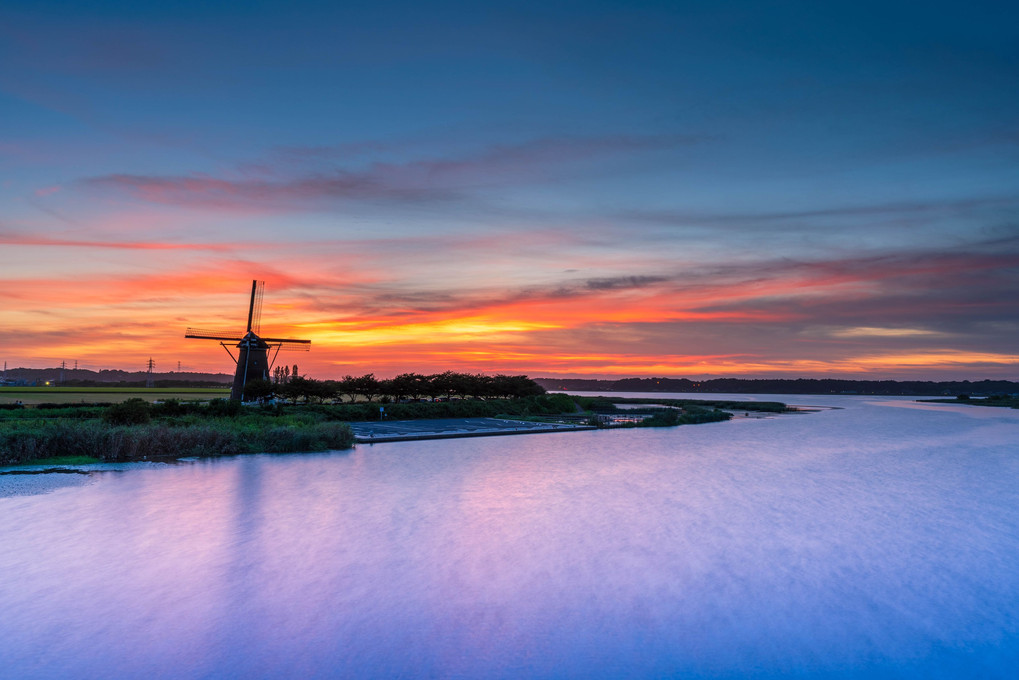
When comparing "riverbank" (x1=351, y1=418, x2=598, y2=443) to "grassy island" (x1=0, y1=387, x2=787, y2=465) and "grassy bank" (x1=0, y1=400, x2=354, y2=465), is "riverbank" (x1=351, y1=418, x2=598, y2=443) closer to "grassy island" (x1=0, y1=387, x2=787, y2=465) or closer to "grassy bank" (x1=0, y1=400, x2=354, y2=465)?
"grassy island" (x1=0, y1=387, x2=787, y2=465)

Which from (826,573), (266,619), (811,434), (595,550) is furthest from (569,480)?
(811,434)

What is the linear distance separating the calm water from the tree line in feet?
72.8

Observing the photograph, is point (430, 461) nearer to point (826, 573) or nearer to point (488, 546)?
point (488, 546)

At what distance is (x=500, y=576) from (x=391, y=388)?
38165mm

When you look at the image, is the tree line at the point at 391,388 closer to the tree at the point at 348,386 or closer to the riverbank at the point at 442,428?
the tree at the point at 348,386

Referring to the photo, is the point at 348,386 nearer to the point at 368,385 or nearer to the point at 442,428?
the point at 368,385

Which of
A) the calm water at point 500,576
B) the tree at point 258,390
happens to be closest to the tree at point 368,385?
the tree at point 258,390

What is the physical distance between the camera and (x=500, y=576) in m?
9.62

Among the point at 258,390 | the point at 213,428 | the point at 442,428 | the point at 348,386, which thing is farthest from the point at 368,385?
the point at 213,428

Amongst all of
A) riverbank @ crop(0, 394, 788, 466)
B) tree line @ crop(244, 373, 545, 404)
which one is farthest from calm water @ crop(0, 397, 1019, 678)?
tree line @ crop(244, 373, 545, 404)

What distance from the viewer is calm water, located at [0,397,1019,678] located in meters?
6.71

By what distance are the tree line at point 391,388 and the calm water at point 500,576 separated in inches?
874

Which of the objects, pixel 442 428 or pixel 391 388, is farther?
pixel 391 388

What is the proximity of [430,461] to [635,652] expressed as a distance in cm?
1563
